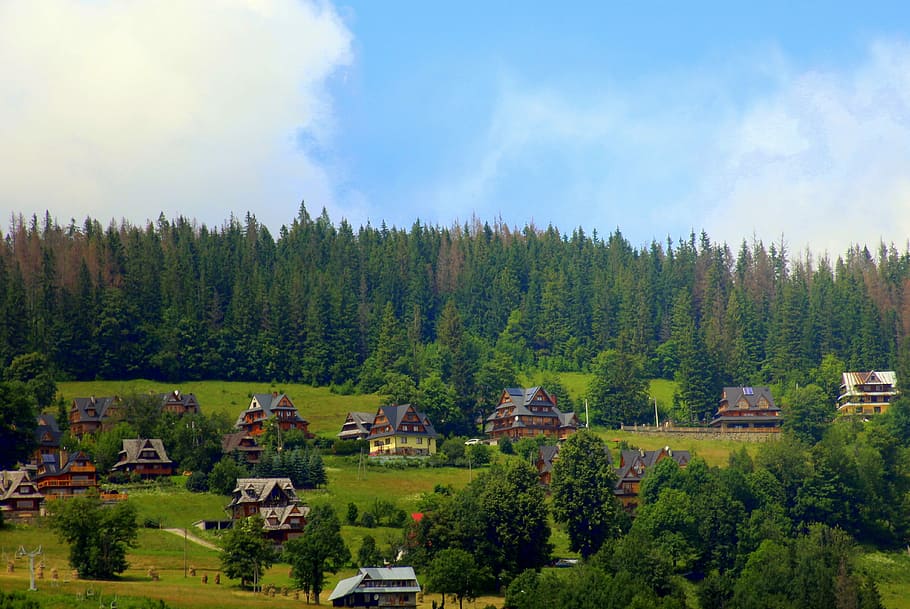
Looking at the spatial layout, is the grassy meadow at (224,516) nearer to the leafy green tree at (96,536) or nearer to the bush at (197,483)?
the bush at (197,483)

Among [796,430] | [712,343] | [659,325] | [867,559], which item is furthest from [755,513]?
[659,325]

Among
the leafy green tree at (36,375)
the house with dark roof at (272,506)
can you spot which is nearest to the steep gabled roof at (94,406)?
the leafy green tree at (36,375)

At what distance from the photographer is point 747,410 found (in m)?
161

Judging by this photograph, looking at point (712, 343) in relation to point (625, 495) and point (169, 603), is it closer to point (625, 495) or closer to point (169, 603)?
point (625, 495)

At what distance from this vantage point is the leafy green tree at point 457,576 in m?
92.9

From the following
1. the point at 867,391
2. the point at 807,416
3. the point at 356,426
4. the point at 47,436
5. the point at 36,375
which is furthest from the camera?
the point at 867,391

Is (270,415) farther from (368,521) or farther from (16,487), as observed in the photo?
(16,487)

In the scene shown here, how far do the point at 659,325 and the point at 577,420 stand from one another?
51.1 metres

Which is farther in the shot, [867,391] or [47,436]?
[867,391]

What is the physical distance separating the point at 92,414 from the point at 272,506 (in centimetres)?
3869

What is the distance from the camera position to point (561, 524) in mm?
113938

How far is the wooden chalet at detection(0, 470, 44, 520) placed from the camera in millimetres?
108938

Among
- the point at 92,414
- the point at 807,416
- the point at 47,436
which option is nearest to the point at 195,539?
the point at 47,436

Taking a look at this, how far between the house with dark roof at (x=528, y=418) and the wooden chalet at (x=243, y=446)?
31.4 m
